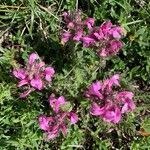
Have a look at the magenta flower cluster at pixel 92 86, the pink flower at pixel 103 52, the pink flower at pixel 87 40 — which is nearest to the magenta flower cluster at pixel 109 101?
the magenta flower cluster at pixel 92 86

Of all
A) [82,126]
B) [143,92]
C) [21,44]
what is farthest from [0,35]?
[143,92]

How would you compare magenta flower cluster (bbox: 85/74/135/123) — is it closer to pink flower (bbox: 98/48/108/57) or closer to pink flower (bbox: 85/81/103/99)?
pink flower (bbox: 85/81/103/99)

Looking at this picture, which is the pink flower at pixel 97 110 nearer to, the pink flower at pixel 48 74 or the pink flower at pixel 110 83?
the pink flower at pixel 110 83

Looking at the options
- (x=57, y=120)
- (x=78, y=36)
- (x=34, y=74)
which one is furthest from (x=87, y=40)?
(x=57, y=120)

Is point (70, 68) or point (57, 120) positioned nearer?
point (57, 120)

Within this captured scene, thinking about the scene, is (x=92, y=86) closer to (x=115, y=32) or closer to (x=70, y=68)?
(x=115, y=32)

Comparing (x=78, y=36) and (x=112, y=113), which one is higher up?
(x=78, y=36)
